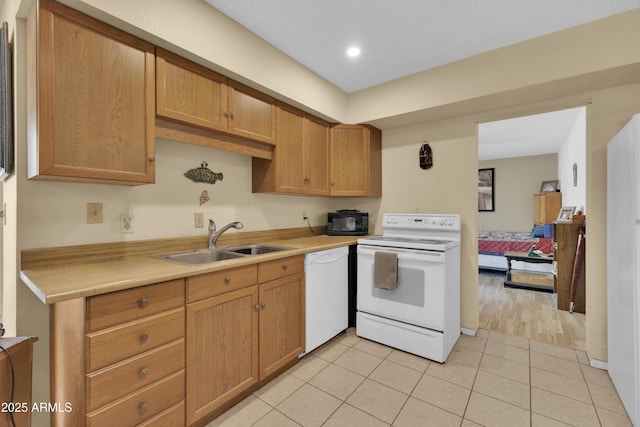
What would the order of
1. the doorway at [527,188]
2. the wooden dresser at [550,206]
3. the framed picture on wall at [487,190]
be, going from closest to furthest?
1. the doorway at [527,188]
2. the wooden dresser at [550,206]
3. the framed picture on wall at [487,190]

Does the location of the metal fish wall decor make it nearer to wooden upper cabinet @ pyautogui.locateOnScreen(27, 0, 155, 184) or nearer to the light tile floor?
wooden upper cabinet @ pyautogui.locateOnScreen(27, 0, 155, 184)

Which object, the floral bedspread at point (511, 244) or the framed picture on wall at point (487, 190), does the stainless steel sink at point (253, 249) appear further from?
the framed picture on wall at point (487, 190)

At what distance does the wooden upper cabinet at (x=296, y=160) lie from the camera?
248 centimetres

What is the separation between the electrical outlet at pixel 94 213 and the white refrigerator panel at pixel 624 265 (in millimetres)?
2922

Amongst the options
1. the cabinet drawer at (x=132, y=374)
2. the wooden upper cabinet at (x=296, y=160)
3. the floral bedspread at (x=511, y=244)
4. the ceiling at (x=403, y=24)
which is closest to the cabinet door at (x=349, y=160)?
the wooden upper cabinet at (x=296, y=160)

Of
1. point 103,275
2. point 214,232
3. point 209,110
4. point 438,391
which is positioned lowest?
point 438,391

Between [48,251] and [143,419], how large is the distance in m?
0.97

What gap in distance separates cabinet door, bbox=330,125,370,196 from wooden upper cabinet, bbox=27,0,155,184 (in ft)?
5.88

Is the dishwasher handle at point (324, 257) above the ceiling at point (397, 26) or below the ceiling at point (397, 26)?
below

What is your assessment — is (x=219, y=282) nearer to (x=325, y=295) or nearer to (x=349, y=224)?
(x=325, y=295)

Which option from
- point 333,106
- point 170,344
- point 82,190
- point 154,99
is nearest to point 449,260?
point 333,106

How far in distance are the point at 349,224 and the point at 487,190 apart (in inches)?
217

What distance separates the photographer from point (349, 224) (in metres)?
3.20

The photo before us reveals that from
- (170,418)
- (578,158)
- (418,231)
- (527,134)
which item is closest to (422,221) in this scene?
(418,231)
